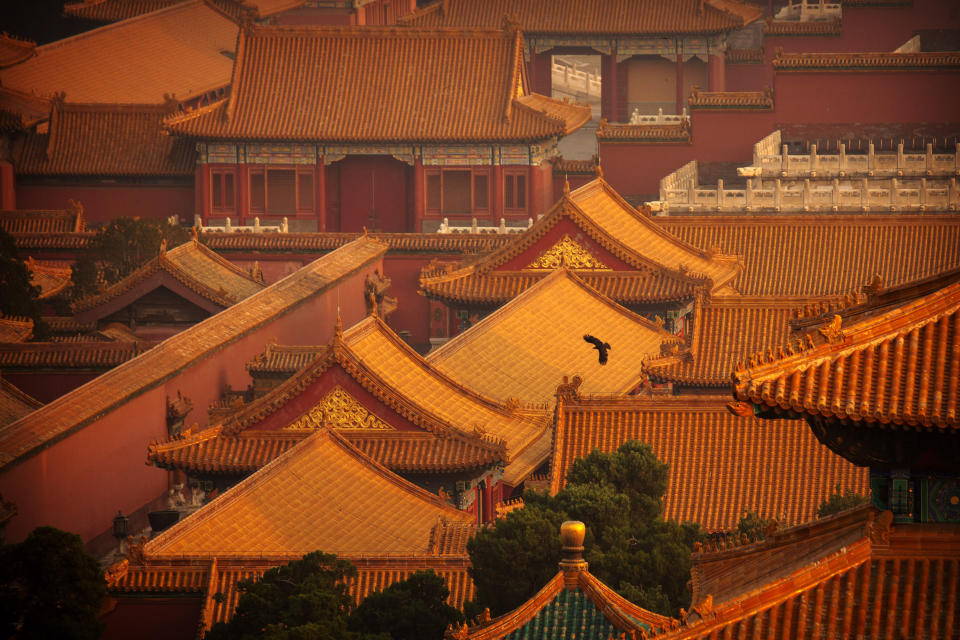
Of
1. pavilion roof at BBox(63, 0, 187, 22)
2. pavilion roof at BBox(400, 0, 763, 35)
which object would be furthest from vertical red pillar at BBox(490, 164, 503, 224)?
pavilion roof at BBox(63, 0, 187, 22)

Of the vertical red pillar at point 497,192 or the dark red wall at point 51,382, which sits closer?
the dark red wall at point 51,382

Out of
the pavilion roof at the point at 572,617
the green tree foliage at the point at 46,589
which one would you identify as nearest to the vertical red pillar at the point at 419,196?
the green tree foliage at the point at 46,589

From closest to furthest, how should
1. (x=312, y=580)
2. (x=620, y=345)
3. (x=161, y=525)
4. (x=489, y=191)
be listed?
(x=312, y=580)
(x=161, y=525)
(x=620, y=345)
(x=489, y=191)

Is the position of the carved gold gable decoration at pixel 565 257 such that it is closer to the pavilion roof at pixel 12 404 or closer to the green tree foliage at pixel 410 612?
the pavilion roof at pixel 12 404

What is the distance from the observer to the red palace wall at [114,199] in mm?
62938

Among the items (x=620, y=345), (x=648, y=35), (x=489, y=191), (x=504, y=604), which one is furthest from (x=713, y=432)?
(x=648, y=35)

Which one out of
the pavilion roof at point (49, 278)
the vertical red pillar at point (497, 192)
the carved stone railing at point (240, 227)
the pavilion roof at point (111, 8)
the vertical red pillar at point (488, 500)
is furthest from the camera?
the pavilion roof at point (111, 8)

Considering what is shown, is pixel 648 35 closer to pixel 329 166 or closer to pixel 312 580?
pixel 329 166

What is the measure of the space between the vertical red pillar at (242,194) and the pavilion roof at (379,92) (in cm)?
120

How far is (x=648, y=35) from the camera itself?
242ft

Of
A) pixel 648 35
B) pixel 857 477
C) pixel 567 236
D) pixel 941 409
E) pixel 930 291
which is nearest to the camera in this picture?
pixel 941 409

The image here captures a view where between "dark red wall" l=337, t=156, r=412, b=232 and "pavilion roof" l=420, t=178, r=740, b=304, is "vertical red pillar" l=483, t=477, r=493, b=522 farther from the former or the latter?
"dark red wall" l=337, t=156, r=412, b=232

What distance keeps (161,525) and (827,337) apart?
2056 cm

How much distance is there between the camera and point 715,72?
7450cm
